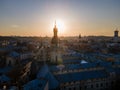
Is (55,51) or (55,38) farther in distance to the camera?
(55,38)

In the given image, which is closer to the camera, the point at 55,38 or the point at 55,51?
the point at 55,51

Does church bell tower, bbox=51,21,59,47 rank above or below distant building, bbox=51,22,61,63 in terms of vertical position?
above

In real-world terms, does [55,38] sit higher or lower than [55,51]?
higher

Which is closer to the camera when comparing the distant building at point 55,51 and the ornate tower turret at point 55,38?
the distant building at point 55,51

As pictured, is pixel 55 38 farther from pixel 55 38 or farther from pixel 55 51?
pixel 55 51

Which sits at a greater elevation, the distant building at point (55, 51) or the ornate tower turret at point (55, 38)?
the ornate tower turret at point (55, 38)

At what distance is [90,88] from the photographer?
32.3m

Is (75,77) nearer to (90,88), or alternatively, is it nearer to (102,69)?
(90,88)

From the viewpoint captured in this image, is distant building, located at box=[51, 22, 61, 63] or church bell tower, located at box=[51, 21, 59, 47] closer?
distant building, located at box=[51, 22, 61, 63]

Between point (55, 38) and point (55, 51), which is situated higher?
point (55, 38)

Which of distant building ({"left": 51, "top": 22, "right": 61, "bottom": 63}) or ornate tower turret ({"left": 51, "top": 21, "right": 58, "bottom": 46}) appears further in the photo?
ornate tower turret ({"left": 51, "top": 21, "right": 58, "bottom": 46})

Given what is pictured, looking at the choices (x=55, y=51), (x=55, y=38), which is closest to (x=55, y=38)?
(x=55, y=38)

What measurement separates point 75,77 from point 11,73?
17080mm

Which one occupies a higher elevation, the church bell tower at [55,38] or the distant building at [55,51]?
the church bell tower at [55,38]
